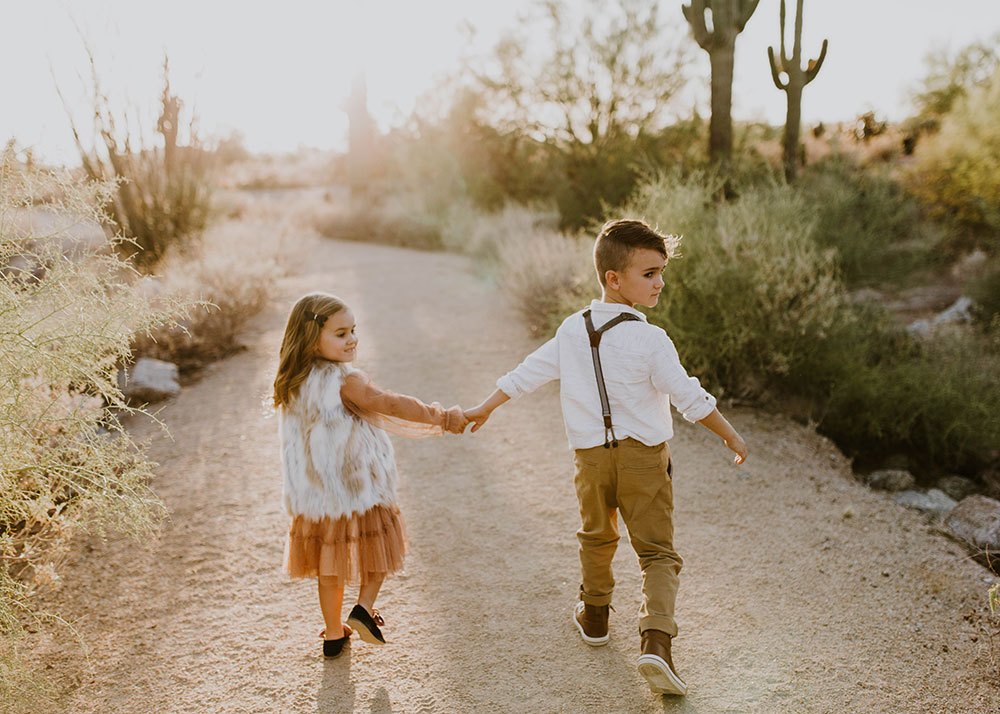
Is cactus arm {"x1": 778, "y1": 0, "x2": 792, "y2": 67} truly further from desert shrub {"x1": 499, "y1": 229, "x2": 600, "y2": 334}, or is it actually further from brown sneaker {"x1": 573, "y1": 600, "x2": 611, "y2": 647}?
brown sneaker {"x1": 573, "y1": 600, "x2": 611, "y2": 647}

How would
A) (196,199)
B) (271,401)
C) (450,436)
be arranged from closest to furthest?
(271,401), (450,436), (196,199)

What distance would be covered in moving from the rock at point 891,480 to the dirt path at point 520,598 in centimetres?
26

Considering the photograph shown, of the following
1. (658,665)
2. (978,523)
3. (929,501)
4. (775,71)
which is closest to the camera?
(658,665)

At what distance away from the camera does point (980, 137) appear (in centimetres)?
1121

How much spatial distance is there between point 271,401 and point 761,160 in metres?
10.3

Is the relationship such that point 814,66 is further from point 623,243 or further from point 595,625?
point 595,625

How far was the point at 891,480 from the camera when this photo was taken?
5.16 metres

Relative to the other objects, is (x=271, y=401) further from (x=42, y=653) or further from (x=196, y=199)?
(x=196, y=199)

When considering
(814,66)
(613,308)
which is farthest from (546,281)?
(613,308)

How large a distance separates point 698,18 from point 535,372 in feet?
24.4

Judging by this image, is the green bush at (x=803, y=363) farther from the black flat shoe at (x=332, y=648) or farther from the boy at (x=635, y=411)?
the black flat shoe at (x=332, y=648)

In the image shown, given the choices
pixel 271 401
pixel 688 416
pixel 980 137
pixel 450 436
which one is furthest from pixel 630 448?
pixel 980 137

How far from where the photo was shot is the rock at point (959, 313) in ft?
27.9

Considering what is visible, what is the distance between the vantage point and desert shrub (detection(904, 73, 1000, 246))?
10586 millimetres
